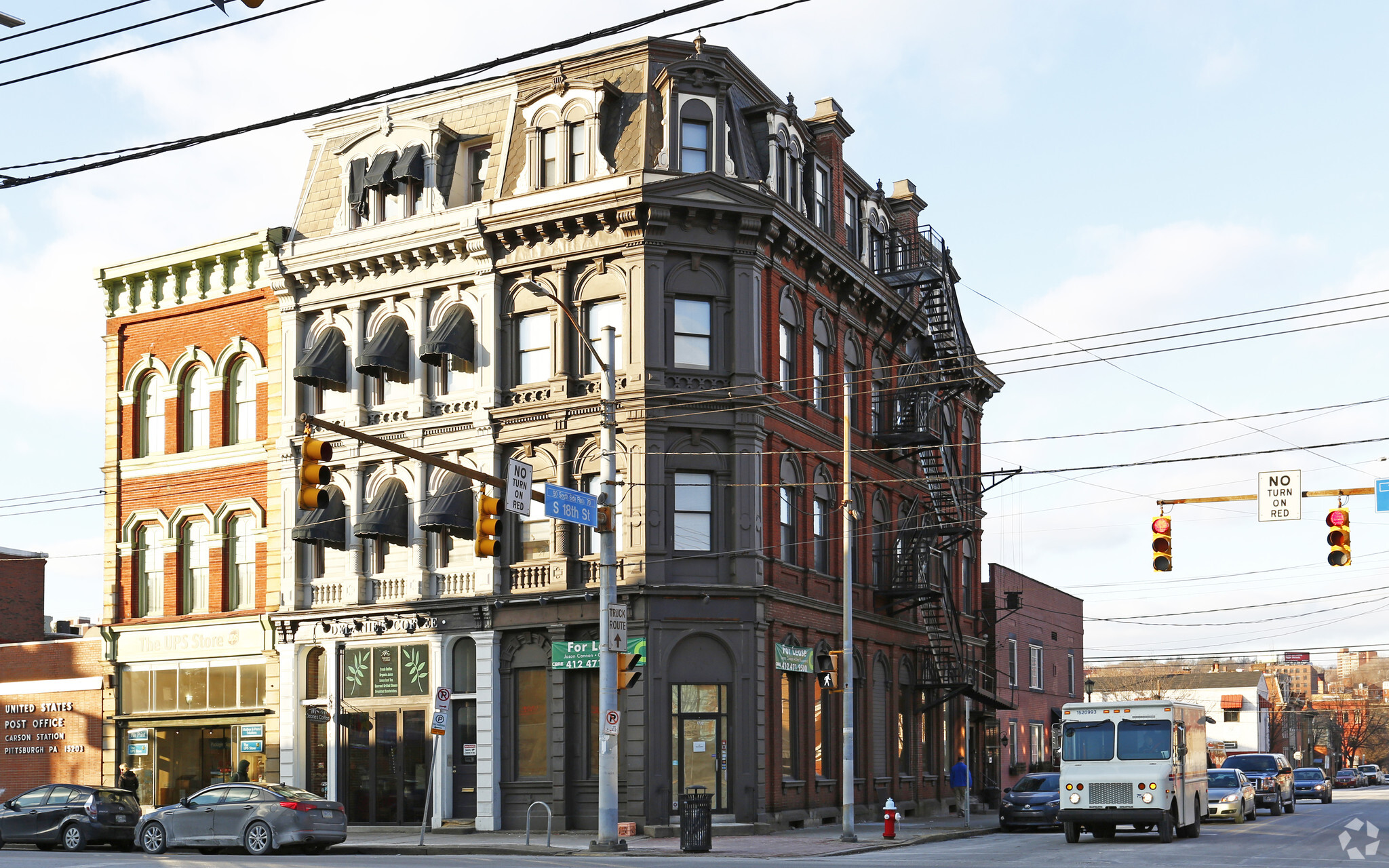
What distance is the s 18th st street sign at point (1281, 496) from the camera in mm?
25031

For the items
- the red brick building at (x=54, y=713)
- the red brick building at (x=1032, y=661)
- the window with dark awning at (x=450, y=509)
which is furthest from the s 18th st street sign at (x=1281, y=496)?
the red brick building at (x=54, y=713)

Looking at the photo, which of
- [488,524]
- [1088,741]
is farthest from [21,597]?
[1088,741]

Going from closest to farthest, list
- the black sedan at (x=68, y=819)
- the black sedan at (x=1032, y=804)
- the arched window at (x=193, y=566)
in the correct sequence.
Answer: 1. the black sedan at (x=68, y=819)
2. the black sedan at (x=1032, y=804)
3. the arched window at (x=193, y=566)

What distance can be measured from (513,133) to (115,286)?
13.7 meters

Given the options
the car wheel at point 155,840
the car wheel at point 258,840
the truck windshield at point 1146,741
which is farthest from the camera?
the truck windshield at point 1146,741

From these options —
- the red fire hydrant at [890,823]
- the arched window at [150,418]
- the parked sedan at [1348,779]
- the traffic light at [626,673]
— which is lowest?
the parked sedan at [1348,779]

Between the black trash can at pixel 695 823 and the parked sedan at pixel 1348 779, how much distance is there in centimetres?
8974

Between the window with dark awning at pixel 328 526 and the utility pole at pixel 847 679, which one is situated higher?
the window with dark awning at pixel 328 526

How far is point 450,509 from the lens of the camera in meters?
34.4

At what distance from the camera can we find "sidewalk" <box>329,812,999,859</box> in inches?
1073

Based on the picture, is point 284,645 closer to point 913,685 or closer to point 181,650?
point 181,650

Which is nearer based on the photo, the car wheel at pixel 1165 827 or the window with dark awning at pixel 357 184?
the car wheel at pixel 1165 827

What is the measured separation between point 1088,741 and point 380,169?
70.5 ft

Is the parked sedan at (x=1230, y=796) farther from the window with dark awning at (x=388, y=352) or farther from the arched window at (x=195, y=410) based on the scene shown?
the arched window at (x=195, y=410)
